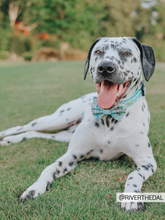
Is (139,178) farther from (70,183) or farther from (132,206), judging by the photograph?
(70,183)

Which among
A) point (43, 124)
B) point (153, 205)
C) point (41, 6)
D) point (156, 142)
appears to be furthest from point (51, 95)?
point (41, 6)

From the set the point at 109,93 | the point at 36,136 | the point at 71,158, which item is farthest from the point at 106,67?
the point at 36,136

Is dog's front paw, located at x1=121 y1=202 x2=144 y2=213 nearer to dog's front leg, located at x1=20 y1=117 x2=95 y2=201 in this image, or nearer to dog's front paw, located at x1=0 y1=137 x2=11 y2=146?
dog's front leg, located at x1=20 y1=117 x2=95 y2=201

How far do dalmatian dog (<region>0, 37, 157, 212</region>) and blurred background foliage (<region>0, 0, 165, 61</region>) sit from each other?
85.7 feet

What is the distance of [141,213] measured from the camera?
2.05 meters

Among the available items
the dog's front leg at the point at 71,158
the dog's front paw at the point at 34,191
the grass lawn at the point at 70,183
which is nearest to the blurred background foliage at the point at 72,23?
the grass lawn at the point at 70,183

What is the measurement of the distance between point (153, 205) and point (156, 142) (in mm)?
1867

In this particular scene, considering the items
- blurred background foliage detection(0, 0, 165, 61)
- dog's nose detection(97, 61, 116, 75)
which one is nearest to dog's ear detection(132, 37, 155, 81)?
dog's nose detection(97, 61, 116, 75)

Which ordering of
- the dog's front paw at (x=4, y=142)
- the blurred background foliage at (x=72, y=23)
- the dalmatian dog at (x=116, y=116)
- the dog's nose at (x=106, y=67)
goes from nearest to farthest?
the dog's nose at (x=106, y=67), the dalmatian dog at (x=116, y=116), the dog's front paw at (x=4, y=142), the blurred background foliage at (x=72, y=23)

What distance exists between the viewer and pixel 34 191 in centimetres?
233

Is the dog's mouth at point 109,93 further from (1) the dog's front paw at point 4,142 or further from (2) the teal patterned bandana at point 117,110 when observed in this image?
(1) the dog's front paw at point 4,142

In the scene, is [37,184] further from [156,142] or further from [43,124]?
[156,142]

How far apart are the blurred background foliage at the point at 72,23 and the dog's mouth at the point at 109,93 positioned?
86.4ft

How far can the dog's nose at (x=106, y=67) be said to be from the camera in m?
2.49
